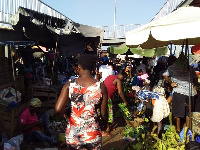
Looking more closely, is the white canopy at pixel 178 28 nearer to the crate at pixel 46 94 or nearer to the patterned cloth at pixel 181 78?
the patterned cloth at pixel 181 78

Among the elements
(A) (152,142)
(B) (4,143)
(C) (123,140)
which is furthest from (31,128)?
(A) (152,142)

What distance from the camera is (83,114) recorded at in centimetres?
247

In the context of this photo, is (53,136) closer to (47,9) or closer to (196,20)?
(196,20)

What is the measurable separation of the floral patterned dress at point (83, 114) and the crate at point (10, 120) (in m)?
2.93

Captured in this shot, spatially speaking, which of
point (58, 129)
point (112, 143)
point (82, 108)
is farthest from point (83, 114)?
point (58, 129)

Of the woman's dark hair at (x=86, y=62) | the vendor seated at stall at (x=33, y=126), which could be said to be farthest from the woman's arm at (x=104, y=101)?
the vendor seated at stall at (x=33, y=126)

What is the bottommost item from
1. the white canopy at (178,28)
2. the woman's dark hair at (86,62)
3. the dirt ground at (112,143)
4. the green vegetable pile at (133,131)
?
the dirt ground at (112,143)

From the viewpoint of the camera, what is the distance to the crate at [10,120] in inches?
195

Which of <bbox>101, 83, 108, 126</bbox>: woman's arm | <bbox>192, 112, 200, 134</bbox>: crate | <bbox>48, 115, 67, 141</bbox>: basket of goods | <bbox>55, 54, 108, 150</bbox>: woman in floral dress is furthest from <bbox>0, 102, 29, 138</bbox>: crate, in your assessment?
<bbox>192, 112, 200, 134</bbox>: crate

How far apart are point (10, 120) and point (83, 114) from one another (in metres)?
3.15

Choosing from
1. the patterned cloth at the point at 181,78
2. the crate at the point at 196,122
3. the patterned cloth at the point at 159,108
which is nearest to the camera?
the crate at the point at 196,122

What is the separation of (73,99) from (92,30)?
5.41 meters

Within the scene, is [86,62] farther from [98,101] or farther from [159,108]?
[159,108]

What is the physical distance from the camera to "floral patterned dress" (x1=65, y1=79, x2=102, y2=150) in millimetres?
2465
